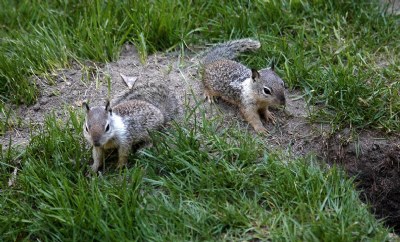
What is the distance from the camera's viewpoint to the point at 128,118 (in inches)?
202

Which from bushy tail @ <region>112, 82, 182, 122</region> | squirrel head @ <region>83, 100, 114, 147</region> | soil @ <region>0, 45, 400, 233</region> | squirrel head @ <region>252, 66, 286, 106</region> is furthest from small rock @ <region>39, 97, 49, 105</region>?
squirrel head @ <region>252, 66, 286, 106</region>

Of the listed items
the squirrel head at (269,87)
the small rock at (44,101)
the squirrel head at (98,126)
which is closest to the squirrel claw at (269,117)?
the squirrel head at (269,87)

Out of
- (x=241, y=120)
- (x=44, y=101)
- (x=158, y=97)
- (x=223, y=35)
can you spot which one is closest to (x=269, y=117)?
(x=241, y=120)

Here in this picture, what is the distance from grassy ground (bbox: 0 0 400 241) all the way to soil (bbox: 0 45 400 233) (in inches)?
4.3

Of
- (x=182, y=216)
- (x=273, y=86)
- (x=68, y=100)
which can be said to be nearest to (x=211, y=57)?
(x=273, y=86)

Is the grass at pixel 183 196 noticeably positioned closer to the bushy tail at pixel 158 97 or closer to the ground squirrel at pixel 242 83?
the bushy tail at pixel 158 97

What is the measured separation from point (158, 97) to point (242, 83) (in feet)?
2.31

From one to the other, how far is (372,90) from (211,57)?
144 cm

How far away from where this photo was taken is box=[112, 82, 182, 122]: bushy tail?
17.9 feet

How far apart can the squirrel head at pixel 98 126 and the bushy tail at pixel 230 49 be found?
144cm

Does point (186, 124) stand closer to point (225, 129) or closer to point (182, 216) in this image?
point (225, 129)

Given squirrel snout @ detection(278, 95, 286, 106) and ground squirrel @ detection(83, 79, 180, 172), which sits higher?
squirrel snout @ detection(278, 95, 286, 106)

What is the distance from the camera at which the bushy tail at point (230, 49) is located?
19.7ft

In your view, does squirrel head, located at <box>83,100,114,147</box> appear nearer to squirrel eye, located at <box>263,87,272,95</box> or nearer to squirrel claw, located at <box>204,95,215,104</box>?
squirrel claw, located at <box>204,95,215,104</box>
